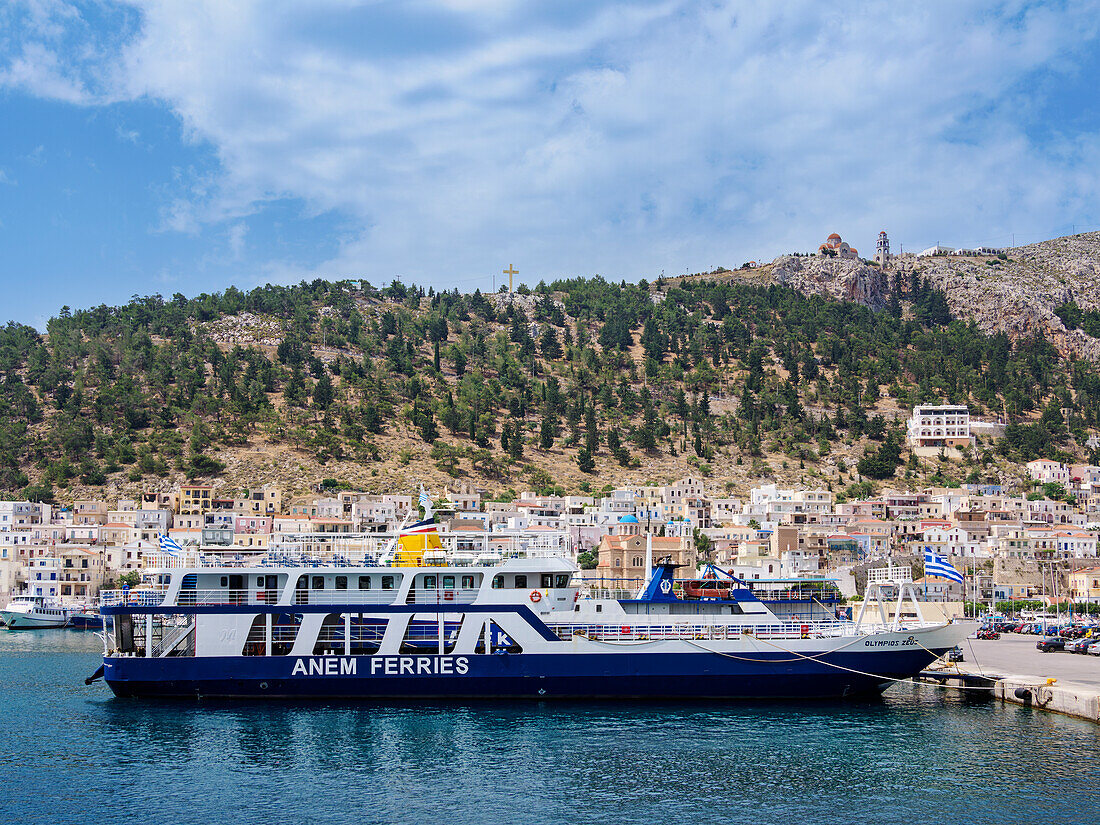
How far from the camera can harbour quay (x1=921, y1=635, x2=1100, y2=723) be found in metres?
38.8

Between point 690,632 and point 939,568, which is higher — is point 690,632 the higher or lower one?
the lower one

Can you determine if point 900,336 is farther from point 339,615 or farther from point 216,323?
point 339,615

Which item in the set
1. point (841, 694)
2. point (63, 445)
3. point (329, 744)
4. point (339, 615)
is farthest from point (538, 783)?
point (63, 445)

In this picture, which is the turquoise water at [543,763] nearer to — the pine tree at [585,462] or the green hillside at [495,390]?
the green hillside at [495,390]

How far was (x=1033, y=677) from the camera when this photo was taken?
44594 mm

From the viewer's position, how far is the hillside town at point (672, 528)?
320ft

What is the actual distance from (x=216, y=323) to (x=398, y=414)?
45.7m

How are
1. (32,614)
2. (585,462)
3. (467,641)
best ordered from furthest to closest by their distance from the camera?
(585,462) → (32,614) → (467,641)

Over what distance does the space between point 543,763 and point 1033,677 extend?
77.2 ft

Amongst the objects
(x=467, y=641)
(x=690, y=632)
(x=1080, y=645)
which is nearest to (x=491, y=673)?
(x=467, y=641)

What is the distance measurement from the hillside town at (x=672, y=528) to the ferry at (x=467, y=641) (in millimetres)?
43339

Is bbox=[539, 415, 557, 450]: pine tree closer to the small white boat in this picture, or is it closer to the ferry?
the small white boat

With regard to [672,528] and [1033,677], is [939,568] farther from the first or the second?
[672,528]

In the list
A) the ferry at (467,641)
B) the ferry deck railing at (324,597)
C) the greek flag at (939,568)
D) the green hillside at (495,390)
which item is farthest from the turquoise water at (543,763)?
the green hillside at (495,390)
